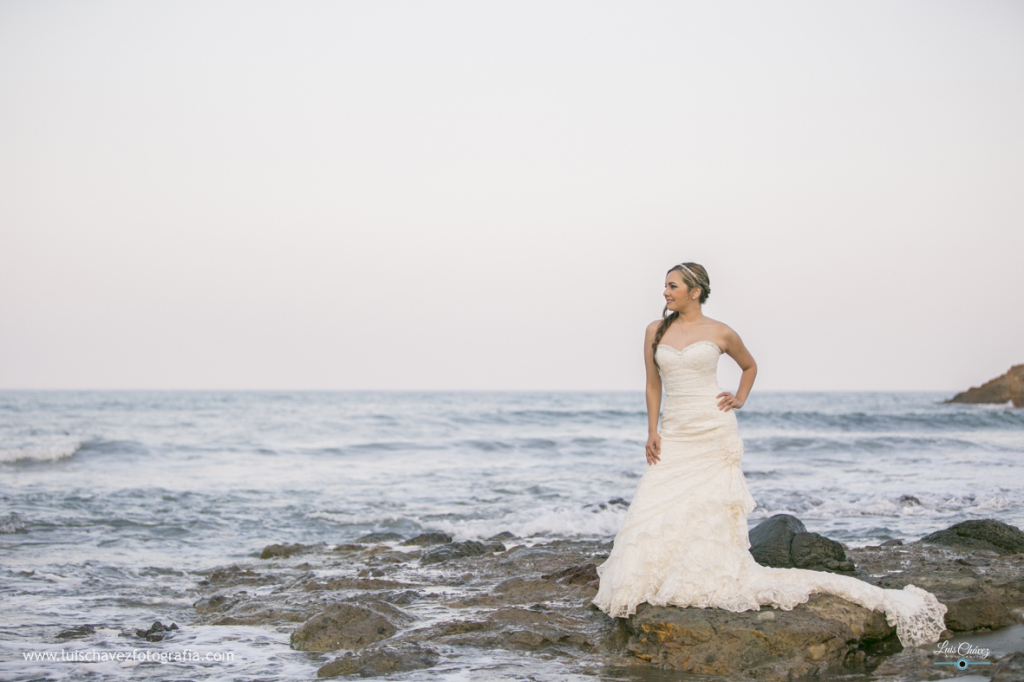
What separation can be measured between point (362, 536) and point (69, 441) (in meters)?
17.7

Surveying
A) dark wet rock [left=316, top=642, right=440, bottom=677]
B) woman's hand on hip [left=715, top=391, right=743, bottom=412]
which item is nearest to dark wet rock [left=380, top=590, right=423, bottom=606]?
dark wet rock [left=316, top=642, right=440, bottom=677]

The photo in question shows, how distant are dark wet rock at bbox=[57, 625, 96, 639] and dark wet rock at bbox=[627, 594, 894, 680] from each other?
4.64m

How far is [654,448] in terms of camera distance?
5.49 metres

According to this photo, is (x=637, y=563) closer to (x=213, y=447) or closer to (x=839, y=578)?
(x=839, y=578)

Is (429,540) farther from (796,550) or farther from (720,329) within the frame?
(720,329)

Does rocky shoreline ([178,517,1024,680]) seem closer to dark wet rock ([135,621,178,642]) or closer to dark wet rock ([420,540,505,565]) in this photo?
dark wet rock ([420,540,505,565])

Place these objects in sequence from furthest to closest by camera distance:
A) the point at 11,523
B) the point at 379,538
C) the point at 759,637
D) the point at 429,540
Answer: the point at 11,523
the point at 379,538
the point at 429,540
the point at 759,637

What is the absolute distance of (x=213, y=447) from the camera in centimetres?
2623

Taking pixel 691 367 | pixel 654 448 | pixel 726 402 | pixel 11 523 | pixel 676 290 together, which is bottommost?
pixel 11 523

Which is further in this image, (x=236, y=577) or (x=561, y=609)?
(x=236, y=577)

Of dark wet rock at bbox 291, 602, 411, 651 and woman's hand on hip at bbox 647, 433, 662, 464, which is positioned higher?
woman's hand on hip at bbox 647, 433, 662, 464

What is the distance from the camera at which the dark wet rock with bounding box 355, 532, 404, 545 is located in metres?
11.1

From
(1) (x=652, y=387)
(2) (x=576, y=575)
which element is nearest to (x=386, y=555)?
(2) (x=576, y=575)

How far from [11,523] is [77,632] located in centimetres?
657
